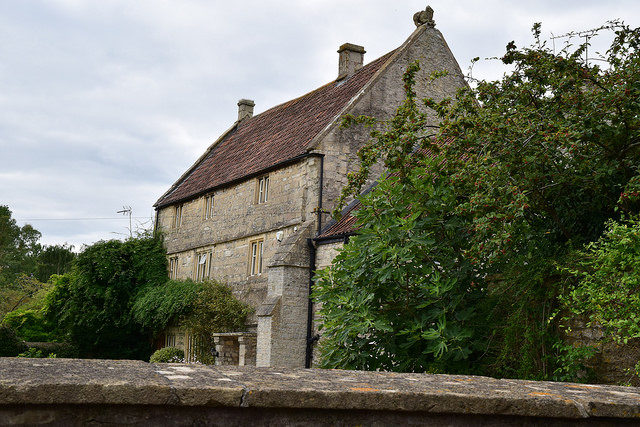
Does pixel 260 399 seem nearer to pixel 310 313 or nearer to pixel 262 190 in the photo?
pixel 310 313

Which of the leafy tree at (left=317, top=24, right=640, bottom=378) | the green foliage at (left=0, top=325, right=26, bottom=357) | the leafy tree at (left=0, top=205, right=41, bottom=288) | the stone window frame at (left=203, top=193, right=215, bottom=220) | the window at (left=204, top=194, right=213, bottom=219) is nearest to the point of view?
the leafy tree at (left=317, top=24, right=640, bottom=378)

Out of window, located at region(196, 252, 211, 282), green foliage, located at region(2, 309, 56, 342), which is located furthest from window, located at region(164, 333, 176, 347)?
green foliage, located at region(2, 309, 56, 342)

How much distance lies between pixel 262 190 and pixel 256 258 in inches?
89.5

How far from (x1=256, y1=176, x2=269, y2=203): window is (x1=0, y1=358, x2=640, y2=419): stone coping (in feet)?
56.1

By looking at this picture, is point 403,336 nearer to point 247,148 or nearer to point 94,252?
point 247,148

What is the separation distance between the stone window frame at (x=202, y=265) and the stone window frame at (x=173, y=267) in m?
1.67

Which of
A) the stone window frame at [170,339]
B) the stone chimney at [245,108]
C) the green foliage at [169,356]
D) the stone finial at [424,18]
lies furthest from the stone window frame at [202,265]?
the stone finial at [424,18]

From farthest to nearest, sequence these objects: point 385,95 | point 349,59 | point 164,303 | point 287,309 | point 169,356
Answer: point 349,59 → point 164,303 → point 169,356 → point 385,95 → point 287,309

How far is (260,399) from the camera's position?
2811mm

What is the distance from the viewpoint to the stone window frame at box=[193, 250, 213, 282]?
915 inches

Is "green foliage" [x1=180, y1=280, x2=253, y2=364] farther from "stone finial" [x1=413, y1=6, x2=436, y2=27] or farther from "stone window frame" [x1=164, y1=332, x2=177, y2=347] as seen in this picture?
"stone finial" [x1=413, y1=6, x2=436, y2=27]

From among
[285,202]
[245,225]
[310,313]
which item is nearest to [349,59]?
[285,202]

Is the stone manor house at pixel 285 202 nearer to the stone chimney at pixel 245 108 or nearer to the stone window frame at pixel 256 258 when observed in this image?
the stone window frame at pixel 256 258

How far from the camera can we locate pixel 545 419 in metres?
3.43
